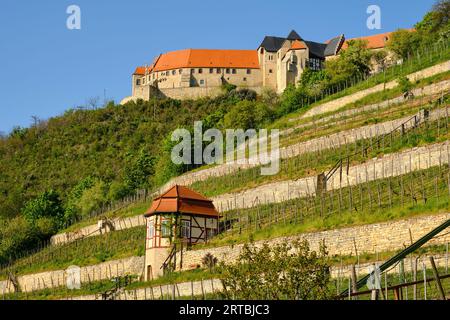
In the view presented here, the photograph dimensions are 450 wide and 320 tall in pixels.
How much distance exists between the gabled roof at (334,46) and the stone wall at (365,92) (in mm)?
44866

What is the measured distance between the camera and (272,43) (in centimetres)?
13312

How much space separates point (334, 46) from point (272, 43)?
1012cm

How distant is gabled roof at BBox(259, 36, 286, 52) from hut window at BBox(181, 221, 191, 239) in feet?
255

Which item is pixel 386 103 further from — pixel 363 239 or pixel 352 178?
pixel 363 239

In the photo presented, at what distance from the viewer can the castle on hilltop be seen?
124 meters

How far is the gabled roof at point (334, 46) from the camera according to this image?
12704 cm

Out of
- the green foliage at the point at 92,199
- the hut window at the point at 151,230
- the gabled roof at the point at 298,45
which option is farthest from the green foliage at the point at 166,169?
the gabled roof at the point at 298,45

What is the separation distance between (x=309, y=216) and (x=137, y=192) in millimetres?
38997

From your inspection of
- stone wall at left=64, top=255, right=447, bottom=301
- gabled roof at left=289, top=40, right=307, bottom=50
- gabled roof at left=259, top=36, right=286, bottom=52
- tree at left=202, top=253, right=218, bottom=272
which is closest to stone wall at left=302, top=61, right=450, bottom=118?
tree at left=202, top=253, right=218, bottom=272

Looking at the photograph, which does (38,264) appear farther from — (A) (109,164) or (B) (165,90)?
(B) (165,90)

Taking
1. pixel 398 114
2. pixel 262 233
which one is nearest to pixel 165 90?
pixel 398 114

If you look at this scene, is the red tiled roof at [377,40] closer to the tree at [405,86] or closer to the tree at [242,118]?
the tree at [242,118]

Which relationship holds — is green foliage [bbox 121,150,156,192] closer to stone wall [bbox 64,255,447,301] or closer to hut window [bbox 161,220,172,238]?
hut window [bbox 161,220,172,238]

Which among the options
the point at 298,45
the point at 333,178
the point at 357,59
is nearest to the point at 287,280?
the point at 333,178
